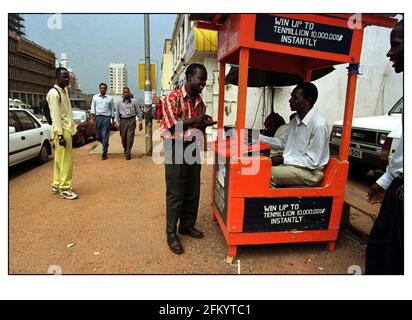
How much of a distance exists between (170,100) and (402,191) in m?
2.09

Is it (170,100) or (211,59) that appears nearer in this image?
(170,100)

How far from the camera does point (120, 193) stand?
15.6 ft

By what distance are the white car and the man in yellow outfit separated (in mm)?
1885

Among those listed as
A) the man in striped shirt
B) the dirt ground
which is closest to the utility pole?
the dirt ground

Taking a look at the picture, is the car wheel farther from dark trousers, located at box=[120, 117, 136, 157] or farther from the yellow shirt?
the yellow shirt

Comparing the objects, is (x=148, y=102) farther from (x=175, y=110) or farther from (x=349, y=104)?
(x=349, y=104)

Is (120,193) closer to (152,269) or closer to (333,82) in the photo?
(152,269)

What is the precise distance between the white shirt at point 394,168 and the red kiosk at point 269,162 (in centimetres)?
77

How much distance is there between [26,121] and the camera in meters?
6.40

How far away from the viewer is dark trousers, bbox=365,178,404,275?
1808 millimetres

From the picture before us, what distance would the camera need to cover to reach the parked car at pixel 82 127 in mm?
10534

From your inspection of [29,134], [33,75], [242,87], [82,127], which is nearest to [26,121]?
[29,134]

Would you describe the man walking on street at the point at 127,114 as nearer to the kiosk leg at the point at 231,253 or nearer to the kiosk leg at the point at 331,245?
the kiosk leg at the point at 231,253
